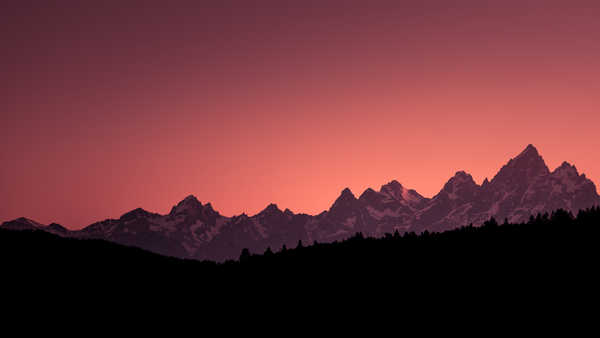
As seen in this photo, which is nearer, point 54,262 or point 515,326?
point 515,326

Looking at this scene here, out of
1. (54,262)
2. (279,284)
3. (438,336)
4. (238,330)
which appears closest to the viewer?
(438,336)

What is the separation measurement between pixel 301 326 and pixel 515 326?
52.3 m

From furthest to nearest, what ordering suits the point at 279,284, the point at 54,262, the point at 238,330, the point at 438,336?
the point at 279,284 → the point at 54,262 → the point at 238,330 → the point at 438,336

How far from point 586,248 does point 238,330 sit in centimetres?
9412

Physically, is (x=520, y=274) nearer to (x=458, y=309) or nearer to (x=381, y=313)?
(x=458, y=309)

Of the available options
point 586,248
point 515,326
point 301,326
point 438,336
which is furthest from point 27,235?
point 586,248

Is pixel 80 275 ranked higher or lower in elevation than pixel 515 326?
higher

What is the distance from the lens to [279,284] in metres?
194

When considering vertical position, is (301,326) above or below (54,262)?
below

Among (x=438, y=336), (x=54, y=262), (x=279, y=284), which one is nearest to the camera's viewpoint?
(x=438, y=336)

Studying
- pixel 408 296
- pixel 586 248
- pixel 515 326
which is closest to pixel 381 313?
pixel 408 296

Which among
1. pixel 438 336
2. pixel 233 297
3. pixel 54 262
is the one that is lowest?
pixel 438 336

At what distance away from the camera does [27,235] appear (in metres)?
192

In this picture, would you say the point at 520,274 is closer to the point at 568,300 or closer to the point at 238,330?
the point at 568,300
